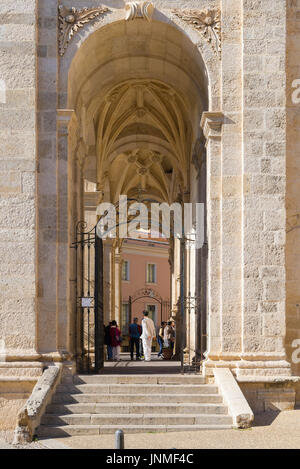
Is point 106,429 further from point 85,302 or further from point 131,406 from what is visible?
point 85,302

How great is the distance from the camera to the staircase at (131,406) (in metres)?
10.1

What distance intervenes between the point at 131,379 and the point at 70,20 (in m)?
6.00

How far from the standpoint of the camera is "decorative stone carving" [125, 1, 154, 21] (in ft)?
40.2

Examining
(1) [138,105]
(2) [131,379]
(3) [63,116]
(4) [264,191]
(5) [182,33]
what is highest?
(1) [138,105]

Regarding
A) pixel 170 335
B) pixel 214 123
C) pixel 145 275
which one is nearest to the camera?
pixel 214 123

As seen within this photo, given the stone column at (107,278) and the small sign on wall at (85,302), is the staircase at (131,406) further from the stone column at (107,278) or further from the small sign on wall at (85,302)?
the stone column at (107,278)

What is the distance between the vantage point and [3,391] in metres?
11.4

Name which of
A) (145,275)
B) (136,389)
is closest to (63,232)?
(136,389)

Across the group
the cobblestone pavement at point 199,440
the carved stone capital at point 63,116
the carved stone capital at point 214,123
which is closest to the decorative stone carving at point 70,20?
the carved stone capital at point 63,116

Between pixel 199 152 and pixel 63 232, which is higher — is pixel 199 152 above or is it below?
above

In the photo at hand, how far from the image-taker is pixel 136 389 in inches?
443

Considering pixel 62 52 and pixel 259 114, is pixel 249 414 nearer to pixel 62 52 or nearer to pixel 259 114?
pixel 259 114

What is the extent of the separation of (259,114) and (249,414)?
484 cm

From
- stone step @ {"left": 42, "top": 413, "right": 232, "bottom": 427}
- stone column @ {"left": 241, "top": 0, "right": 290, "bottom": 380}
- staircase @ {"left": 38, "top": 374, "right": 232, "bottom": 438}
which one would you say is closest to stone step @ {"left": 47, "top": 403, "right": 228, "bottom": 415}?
staircase @ {"left": 38, "top": 374, "right": 232, "bottom": 438}
